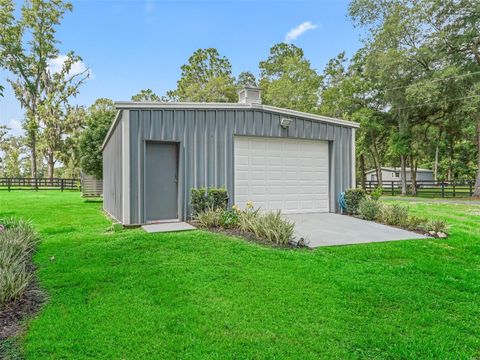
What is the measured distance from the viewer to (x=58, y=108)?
2831 cm

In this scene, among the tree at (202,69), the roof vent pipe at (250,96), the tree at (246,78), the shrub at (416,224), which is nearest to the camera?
the shrub at (416,224)

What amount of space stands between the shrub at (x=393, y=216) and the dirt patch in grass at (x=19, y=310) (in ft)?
21.0

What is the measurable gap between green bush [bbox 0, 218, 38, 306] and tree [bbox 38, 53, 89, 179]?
25.3 meters

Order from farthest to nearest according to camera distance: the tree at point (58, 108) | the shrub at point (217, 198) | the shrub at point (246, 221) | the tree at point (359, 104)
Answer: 1. the tree at point (58, 108)
2. the tree at point (359, 104)
3. the shrub at point (217, 198)
4. the shrub at point (246, 221)

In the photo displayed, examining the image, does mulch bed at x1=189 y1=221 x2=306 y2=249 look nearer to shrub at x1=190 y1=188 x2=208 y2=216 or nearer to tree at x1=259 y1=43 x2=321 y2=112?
shrub at x1=190 y1=188 x2=208 y2=216

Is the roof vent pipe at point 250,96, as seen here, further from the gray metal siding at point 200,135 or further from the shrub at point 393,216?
the shrub at point 393,216

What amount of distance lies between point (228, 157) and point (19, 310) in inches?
207

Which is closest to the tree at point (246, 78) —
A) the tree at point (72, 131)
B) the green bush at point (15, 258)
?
the tree at point (72, 131)

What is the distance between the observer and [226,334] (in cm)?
253

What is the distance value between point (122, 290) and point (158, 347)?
120cm

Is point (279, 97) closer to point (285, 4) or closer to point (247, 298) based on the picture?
point (285, 4)

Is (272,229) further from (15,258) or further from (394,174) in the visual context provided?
(394,174)

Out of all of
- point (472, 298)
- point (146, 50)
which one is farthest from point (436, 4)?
point (472, 298)

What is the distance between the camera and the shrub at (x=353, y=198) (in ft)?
27.5
